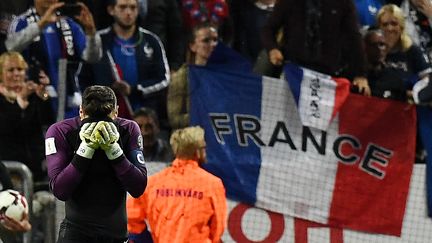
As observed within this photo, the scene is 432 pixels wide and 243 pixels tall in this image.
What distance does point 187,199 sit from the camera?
858 centimetres

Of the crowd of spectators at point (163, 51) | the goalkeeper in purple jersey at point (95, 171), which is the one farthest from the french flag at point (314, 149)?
the goalkeeper in purple jersey at point (95, 171)

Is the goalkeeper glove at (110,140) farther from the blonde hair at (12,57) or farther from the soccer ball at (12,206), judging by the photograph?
the blonde hair at (12,57)

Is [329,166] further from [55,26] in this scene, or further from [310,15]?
[55,26]

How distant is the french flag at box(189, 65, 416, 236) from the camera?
9.98m

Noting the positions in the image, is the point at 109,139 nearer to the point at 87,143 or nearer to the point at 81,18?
the point at 87,143

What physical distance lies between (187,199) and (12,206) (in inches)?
56.6

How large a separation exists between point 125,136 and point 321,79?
3531 millimetres

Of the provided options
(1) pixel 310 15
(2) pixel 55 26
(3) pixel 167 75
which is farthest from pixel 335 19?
(2) pixel 55 26

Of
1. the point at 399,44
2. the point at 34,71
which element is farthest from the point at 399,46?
the point at 34,71

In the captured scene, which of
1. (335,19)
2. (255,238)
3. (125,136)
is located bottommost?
(255,238)

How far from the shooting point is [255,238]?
33.2ft

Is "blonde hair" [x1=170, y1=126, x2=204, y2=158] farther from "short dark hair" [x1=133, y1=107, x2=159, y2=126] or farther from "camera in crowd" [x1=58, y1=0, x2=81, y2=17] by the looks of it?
"camera in crowd" [x1=58, y1=0, x2=81, y2=17]

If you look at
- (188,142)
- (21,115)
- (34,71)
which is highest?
(34,71)

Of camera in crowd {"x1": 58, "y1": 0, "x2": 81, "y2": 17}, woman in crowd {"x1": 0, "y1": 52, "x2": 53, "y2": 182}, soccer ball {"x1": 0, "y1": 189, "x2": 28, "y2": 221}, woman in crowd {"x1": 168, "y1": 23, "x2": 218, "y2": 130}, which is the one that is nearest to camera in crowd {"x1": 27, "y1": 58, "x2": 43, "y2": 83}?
woman in crowd {"x1": 0, "y1": 52, "x2": 53, "y2": 182}
